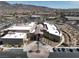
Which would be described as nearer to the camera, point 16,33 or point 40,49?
point 40,49

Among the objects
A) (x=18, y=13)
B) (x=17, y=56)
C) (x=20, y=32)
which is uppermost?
(x=18, y=13)

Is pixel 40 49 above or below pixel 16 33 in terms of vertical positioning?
below

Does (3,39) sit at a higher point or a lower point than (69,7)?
lower

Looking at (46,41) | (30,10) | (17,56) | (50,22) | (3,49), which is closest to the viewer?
(17,56)

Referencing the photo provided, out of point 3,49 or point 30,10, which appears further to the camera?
point 30,10

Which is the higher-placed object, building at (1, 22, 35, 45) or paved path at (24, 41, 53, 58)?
building at (1, 22, 35, 45)

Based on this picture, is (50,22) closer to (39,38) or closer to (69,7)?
(69,7)

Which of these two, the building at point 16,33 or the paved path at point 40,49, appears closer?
the paved path at point 40,49

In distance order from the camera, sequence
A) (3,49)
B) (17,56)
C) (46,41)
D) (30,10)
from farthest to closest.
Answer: (30,10) → (46,41) → (3,49) → (17,56)

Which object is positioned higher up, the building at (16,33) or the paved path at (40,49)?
the building at (16,33)

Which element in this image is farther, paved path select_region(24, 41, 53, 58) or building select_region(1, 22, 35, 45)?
building select_region(1, 22, 35, 45)

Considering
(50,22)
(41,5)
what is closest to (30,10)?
(41,5)
